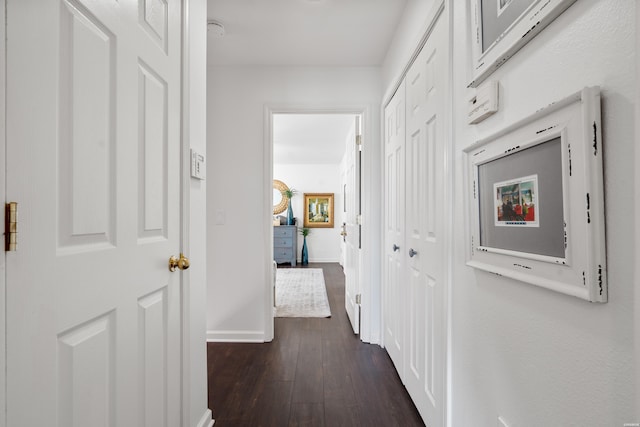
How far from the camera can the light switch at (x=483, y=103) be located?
973mm

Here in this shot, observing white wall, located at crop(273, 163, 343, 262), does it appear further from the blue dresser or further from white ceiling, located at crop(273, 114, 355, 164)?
the blue dresser

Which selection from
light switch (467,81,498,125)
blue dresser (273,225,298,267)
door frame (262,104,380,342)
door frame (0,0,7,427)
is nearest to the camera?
door frame (0,0,7,427)

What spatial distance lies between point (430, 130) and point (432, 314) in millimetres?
874

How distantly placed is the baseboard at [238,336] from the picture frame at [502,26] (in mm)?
2410

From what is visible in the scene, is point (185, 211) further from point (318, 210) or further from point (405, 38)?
point (318, 210)

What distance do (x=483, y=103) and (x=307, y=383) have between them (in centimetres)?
181

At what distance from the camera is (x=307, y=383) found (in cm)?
202

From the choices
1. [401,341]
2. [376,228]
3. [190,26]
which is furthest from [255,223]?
[190,26]

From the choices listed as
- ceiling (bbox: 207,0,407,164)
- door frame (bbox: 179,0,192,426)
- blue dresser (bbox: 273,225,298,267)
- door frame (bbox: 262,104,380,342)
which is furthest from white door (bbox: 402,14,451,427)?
blue dresser (bbox: 273,225,298,267)

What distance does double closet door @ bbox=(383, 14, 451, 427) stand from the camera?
142 cm

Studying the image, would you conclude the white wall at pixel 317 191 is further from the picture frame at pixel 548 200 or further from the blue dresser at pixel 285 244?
the picture frame at pixel 548 200

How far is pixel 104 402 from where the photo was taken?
826 millimetres

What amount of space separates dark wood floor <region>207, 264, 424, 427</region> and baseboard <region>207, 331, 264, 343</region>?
7 cm

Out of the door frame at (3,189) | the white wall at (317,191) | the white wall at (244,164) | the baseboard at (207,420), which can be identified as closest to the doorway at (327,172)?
the white wall at (317,191)
